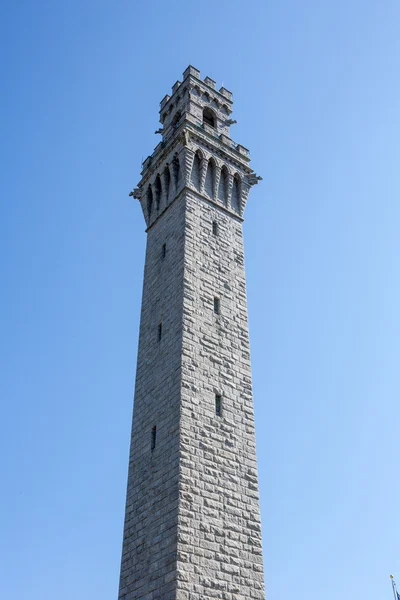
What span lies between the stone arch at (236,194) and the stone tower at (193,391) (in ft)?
0.22

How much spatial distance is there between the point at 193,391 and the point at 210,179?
11.2m

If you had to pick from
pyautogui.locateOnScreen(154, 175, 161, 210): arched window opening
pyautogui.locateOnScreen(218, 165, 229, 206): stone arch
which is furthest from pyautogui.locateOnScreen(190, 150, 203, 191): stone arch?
pyautogui.locateOnScreen(154, 175, 161, 210): arched window opening

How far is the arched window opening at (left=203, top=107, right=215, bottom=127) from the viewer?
29.8 m

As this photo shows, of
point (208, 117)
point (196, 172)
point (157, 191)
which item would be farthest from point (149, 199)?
point (208, 117)

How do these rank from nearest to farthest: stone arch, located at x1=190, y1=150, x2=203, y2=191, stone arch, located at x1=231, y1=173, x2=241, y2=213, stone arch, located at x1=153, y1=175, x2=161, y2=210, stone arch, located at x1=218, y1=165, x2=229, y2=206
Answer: stone arch, located at x1=190, y1=150, x2=203, y2=191
stone arch, located at x1=218, y1=165, x2=229, y2=206
stone arch, located at x1=231, y1=173, x2=241, y2=213
stone arch, located at x1=153, y1=175, x2=161, y2=210

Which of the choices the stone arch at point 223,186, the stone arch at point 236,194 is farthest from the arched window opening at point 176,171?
the stone arch at point 236,194

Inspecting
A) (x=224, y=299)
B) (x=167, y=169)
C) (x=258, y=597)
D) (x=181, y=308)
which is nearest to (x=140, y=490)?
(x=258, y=597)

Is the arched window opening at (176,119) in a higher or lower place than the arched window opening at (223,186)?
higher

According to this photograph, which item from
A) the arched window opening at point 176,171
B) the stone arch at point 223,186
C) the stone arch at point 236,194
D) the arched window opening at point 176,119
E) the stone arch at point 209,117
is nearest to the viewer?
the arched window opening at point 176,171

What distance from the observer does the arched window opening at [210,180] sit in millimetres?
25409

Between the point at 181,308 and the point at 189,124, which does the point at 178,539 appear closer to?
the point at 181,308

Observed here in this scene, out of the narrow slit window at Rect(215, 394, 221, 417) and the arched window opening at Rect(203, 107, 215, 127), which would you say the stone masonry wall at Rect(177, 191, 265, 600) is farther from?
the arched window opening at Rect(203, 107, 215, 127)

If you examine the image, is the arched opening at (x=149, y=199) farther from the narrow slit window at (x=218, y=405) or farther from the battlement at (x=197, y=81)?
the narrow slit window at (x=218, y=405)

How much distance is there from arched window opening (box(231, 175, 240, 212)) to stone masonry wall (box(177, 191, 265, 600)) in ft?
7.08
